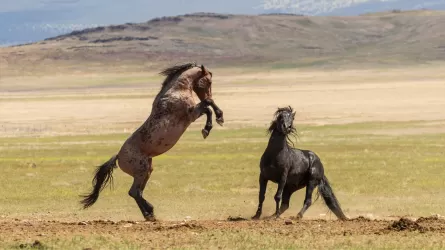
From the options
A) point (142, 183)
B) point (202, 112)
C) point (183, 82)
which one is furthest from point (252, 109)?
point (202, 112)

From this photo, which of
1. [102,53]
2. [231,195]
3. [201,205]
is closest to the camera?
[201,205]

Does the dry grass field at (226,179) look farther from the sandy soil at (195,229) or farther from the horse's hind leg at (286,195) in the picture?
the horse's hind leg at (286,195)

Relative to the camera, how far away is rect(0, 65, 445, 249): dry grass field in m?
12.8

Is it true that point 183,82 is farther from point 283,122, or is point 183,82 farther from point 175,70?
point 283,122

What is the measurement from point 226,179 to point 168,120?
35.9ft

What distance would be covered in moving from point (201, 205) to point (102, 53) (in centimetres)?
17483

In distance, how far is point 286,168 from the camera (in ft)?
49.9

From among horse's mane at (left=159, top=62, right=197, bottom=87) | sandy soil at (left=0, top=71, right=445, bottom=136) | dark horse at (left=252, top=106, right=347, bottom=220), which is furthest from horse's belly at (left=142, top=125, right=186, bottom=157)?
sandy soil at (left=0, top=71, right=445, bottom=136)

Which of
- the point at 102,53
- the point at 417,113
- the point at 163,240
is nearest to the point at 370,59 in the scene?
the point at 102,53

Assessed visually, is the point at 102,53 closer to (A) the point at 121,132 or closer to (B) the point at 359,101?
(B) the point at 359,101

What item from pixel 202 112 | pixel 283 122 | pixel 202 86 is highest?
pixel 202 86

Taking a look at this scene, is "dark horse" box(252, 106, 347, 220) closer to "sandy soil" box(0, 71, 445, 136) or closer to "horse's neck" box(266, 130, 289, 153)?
"horse's neck" box(266, 130, 289, 153)

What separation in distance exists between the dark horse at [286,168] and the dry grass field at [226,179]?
59 cm

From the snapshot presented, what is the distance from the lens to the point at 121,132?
156ft
